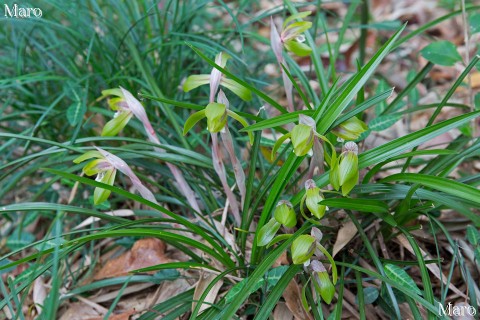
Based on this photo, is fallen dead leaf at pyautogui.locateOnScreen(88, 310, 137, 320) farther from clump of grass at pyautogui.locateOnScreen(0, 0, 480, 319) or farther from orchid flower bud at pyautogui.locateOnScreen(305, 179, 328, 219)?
orchid flower bud at pyautogui.locateOnScreen(305, 179, 328, 219)

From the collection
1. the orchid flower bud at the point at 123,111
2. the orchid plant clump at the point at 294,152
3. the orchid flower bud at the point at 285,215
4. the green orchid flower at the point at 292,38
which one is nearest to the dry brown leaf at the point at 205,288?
the orchid plant clump at the point at 294,152

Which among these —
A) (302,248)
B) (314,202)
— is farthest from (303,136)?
(302,248)

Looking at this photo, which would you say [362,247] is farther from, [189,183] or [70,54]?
[70,54]

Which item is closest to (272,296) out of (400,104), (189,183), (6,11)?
(189,183)

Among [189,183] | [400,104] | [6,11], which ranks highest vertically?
[6,11]

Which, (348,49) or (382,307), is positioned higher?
(348,49)

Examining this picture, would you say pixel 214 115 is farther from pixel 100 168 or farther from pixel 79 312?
pixel 79 312
